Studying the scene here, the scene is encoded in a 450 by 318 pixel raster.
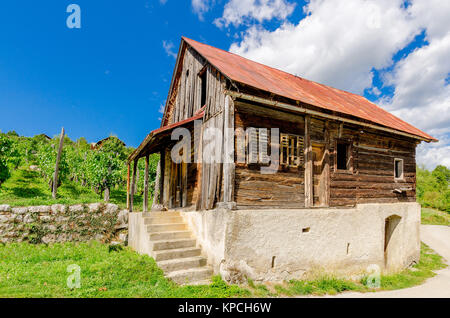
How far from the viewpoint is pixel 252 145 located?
7.17 m

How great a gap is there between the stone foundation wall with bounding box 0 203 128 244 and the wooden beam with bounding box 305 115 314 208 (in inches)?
303

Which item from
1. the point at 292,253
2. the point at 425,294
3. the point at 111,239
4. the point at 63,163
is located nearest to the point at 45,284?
the point at 111,239

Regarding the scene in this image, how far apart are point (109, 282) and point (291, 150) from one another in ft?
20.0

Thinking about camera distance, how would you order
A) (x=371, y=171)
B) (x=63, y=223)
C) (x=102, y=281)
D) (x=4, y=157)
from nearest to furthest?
1. (x=102, y=281)
2. (x=63, y=223)
3. (x=371, y=171)
4. (x=4, y=157)

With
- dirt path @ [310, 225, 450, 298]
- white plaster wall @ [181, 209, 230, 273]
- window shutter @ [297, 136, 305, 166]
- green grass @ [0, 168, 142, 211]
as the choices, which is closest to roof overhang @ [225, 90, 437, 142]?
window shutter @ [297, 136, 305, 166]

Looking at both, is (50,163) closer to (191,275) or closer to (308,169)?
(191,275)

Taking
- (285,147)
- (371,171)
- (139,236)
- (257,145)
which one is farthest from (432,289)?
(139,236)

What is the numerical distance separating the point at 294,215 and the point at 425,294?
180 inches

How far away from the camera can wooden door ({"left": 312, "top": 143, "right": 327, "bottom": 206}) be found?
8.61 meters

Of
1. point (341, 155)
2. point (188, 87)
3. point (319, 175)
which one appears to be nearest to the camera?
point (319, 175)

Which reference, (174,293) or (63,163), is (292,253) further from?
(63,163)

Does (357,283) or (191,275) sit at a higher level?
(191,275)

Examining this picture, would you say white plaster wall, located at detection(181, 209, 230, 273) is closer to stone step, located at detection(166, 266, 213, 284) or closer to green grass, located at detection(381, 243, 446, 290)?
stone step, located at detection(166, 266, 213, 284)
